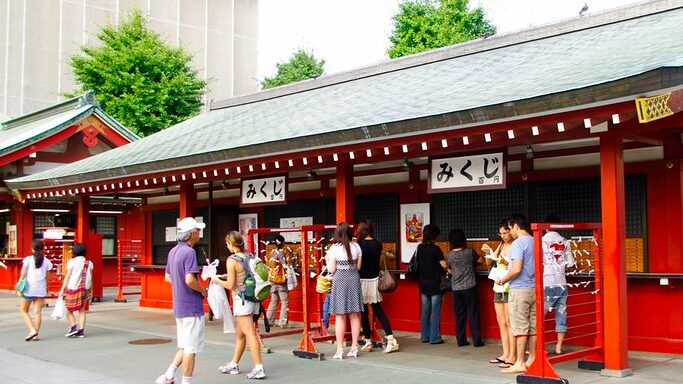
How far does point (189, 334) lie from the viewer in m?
7.63

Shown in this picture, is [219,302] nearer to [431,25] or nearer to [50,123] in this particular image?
[50,123]

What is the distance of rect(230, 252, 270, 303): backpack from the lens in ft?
28.0

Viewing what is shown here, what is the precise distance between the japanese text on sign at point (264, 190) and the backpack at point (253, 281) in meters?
3.28

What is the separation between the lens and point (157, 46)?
34.3 m

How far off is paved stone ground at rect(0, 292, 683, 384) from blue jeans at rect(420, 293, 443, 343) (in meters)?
0.20

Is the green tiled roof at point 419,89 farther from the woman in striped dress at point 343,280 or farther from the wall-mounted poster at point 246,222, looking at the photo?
the wall-mounted poster at point 246,222

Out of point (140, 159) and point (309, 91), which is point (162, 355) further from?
point (309, 91)

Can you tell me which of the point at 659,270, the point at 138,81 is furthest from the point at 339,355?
the point at 138,81

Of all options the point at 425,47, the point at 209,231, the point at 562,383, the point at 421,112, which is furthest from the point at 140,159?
the point at 425,47

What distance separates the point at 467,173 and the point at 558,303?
2088 millimetres

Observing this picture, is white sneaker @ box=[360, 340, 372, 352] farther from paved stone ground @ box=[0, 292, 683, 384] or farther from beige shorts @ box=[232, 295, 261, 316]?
beige shorts @ box=[232, 295, 261, 316]

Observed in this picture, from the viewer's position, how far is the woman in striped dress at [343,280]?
31.8 ft

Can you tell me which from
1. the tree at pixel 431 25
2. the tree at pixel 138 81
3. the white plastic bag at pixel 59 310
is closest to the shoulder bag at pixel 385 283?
the white plastic bag at pixel 59 310

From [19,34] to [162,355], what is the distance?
39.3 meters
